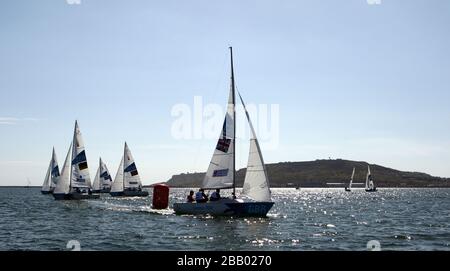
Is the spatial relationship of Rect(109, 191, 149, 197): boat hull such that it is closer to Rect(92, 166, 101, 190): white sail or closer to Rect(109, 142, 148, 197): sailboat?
Rect(109, 142, 148, 197): sailboat

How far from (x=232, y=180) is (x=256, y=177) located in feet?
10.5

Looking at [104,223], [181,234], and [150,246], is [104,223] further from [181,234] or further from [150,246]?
[150,246]

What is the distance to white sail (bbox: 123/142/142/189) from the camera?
Answer: 330ft

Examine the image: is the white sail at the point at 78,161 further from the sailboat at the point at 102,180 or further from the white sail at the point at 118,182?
the sailboat at the point at 102,180

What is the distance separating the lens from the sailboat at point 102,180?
11597 centimetres

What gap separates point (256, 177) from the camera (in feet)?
131

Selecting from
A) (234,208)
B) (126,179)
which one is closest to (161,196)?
(234,208)

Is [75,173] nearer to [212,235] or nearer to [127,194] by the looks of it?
[127,194]

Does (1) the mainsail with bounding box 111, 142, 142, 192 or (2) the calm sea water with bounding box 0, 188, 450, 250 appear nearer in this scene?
(2) the calm sea water with bounding box 0, 188, 450, 250

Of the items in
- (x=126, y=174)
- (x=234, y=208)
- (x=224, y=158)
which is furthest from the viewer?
(x=126, y=174)

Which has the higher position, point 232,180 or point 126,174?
point 232,180

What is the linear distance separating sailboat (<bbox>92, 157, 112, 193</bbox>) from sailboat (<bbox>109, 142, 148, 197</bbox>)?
15.7 m

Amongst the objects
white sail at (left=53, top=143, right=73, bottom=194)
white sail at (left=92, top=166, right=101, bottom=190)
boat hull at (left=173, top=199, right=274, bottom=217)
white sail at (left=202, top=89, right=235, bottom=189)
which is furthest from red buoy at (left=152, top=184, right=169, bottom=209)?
white sail at (left=92, top=166, right=101, bottom=190)
